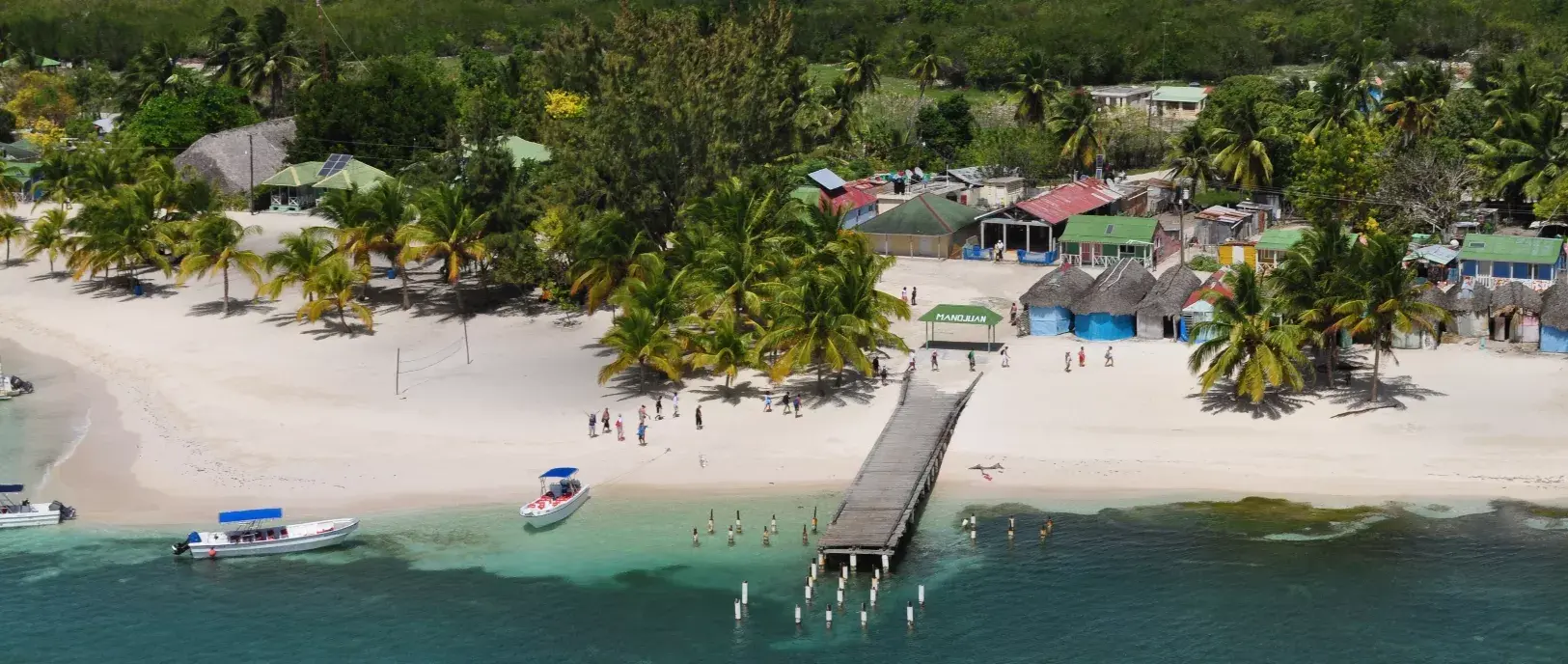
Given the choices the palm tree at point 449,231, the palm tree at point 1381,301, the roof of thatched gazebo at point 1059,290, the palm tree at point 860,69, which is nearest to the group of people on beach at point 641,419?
the palm tree at point 449,231

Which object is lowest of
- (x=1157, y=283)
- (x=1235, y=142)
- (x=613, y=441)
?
(x=613, y=441)

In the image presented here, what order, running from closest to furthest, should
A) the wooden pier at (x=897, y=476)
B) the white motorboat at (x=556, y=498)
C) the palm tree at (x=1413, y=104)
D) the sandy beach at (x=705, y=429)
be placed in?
the wooden pier at (x=897, y=476), the white motorboat at (x=556, y=498), the sandy beach at (x=705, y=429), the palm tree at (x=1413, y=104)

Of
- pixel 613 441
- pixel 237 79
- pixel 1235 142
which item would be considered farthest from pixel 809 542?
pixel 237 79

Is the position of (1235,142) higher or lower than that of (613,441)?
higher

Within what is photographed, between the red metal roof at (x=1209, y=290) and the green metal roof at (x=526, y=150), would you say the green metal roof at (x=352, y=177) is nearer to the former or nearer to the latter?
the green metal roof at (x=526, y=150)

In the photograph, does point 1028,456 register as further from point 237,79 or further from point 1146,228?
point 237,79

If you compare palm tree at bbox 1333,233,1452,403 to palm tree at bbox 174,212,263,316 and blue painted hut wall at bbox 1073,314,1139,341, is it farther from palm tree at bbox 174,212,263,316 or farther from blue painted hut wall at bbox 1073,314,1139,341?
palm tree at bbox 174,212,263,316
